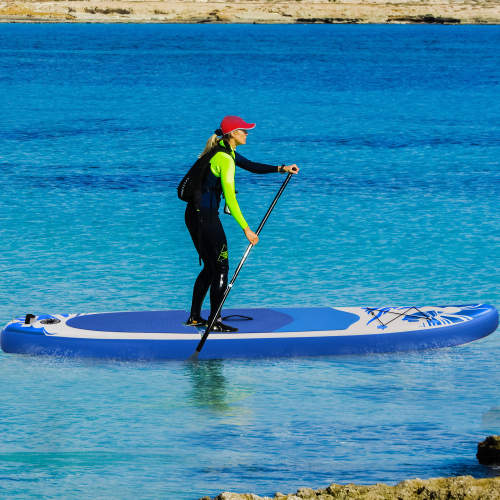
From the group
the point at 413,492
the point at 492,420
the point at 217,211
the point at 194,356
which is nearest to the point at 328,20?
the point at 217,211

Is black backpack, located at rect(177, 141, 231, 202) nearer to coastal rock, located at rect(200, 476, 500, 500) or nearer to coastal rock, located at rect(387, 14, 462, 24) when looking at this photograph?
coastal rock, located at rect(200, 476, 500, 500)

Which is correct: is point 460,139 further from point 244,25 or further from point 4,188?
point 244,25

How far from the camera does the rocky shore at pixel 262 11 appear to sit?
103 meters

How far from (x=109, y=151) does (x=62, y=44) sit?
179 feet

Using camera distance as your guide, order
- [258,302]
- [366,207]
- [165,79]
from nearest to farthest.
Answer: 1. [258,302]
2. [366,207]
3. [165,79]

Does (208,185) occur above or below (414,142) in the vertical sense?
below

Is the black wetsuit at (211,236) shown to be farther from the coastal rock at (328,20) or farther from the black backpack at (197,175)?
the coastal rock at (328,20)

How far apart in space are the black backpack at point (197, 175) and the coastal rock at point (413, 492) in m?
3.24

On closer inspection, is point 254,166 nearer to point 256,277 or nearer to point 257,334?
point 257,334

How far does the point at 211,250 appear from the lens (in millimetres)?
7480

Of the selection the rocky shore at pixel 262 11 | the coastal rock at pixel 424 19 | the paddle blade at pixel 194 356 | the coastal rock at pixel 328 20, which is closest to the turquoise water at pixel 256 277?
the paddle blade at pixel 194 356

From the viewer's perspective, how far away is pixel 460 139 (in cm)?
2442

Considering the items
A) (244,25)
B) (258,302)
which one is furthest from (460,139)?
(244,25)

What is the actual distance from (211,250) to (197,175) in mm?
678
